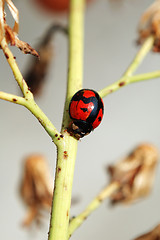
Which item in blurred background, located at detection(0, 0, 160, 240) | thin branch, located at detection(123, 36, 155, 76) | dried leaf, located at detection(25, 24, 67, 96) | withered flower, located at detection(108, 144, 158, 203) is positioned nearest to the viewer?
thin branch, located at detection(123, 36, 155, 76)

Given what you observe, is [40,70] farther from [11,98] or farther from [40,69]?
[11,98]

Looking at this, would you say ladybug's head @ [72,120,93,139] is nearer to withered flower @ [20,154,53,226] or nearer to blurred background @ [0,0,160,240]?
withered flower @ [20,154,53,226]

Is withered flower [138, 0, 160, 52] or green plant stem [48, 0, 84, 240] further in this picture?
withered flower [138, 0, 160, 52]

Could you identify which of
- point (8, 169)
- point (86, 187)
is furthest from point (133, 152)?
point (8, 169)

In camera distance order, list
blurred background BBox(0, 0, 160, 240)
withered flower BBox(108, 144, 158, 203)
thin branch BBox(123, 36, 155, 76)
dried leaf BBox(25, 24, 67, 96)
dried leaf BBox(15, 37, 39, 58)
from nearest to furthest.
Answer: dried leaf BBox(15, 37, 39, 58) → thin branch BBox(123, 36, 155, 76) → withered flower BBox(108, 144, 158, 203) → dried leaf BBox(25, 24, 67, 96) → blurred background BBox(0, 0, 160, 240)

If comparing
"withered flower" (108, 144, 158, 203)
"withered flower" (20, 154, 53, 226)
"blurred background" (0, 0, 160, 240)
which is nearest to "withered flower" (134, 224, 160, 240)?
"withered flower" (108, 144, 158, 203)

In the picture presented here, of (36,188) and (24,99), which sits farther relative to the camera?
(36,188)

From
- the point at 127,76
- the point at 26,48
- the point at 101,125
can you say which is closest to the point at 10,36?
the point at 26,48
